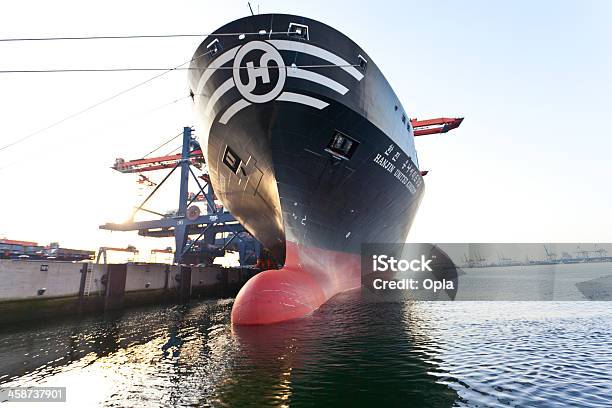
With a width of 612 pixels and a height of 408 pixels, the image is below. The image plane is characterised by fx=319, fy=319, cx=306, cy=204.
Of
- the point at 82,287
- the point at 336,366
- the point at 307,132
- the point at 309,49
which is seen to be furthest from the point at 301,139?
the point at 82,287

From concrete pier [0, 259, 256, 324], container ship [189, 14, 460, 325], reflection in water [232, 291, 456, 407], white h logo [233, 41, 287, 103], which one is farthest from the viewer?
concrete pier [0, 259, 256, 324]

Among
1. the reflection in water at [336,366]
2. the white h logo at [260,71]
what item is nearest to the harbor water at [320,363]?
the reflection in water at [336,366]

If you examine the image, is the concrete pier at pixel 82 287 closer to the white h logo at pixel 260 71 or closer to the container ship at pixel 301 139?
the container ship at pixel 301 139

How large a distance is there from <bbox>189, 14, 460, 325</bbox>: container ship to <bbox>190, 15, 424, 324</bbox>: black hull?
0.04 m

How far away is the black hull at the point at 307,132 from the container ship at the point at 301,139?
43 mm

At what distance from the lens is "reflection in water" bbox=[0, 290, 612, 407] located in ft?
17.9

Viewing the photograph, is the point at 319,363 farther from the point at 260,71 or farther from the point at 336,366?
the point at 260,71

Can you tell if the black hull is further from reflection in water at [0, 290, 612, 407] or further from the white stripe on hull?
reflection in water at [0, 290, 612, 407]

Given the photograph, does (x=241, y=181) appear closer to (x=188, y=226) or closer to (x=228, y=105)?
(x=228, y=105)

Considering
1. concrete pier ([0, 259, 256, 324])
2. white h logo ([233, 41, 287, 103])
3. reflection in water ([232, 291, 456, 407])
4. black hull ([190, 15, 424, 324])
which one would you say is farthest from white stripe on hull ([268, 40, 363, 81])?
concrete pier ([0, 259, 256, 324])

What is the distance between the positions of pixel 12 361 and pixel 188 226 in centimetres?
3096

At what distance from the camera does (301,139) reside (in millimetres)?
12477

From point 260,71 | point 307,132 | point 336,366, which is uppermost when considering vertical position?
point 260,71

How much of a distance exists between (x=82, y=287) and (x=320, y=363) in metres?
14.5
